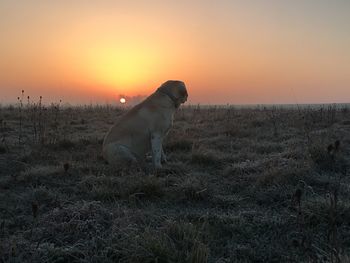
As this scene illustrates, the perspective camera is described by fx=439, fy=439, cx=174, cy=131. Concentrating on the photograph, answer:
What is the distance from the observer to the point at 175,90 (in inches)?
321

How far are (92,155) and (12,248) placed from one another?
470 cm

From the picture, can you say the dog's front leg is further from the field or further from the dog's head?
the dog's head

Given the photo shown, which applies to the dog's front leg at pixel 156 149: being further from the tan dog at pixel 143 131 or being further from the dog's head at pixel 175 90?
the dog's head at pixel 175 90

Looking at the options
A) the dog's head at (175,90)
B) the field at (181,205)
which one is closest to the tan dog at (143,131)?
the dog's head at (175,90)

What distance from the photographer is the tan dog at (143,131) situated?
25.0 feet

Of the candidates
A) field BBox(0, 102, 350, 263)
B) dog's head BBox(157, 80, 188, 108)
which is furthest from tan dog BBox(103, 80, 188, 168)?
field BBox(0, 102, 350, 263)

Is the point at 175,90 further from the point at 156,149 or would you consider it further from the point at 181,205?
the point at 181,205

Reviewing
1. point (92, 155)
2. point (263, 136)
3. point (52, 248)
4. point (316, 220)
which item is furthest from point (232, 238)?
point (263, 136)

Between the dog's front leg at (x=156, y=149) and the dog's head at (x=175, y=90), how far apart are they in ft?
2.66

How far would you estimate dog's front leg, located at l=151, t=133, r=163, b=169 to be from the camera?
7.55 metres

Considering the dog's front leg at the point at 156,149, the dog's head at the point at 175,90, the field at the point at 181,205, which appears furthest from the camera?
the dog's head at the point at 175,90

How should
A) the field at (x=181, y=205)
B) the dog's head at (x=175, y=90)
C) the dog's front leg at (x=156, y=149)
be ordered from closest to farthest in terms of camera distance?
the field at (x=181, y=205), the dog's front leg at (x=156, y=149), the dog's head at (x=175, y=90)

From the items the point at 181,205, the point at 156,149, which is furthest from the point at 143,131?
the point at 181,205

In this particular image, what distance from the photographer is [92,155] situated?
27.5 feet
